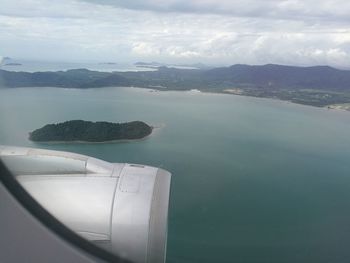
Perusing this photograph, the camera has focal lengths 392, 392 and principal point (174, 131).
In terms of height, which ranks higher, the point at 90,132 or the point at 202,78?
the point at 202,78

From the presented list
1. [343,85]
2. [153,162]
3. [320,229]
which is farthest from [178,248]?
[343,85]

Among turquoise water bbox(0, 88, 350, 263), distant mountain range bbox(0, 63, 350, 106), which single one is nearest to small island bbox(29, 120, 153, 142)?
turquoise water bbox(0, 88, 350, 263)

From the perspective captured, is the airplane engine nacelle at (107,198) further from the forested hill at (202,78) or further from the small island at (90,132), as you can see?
the forested hill at (202,78)

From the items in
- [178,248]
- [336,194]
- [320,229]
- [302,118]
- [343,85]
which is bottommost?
[178,248]

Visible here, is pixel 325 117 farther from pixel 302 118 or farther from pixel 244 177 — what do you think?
pixel 244 177

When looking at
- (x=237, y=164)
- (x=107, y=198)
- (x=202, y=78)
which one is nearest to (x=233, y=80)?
(x=202, y=78)

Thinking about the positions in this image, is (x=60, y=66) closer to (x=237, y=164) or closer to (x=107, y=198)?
(x=107, y=198)
